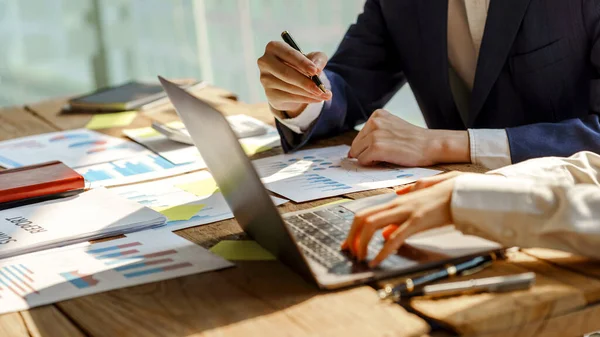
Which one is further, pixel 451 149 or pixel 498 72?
pixel 498 72

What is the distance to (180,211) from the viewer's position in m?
1.41

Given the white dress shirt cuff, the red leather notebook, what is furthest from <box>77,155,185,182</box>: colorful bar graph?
the white dress shirt cuff

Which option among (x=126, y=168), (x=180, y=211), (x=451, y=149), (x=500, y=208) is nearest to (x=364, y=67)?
(x=451, y=149)

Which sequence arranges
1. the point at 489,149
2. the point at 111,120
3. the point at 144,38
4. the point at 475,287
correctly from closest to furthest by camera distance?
the point at 475,287
the point at 489,149
the point at 111,120
the point at 144,38

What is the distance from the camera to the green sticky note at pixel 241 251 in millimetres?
1154

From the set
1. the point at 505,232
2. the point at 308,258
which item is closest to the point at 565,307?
the point at 505,232

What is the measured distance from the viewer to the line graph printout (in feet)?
4.81

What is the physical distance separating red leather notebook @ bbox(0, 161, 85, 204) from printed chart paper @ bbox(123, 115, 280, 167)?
0.29 m

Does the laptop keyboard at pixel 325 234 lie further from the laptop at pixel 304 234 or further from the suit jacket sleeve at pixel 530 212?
the suit jacket sleeve at pixel 530 212

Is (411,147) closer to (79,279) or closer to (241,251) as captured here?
(241,251)

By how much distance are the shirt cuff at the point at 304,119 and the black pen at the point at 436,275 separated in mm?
801

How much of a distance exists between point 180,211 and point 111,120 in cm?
95

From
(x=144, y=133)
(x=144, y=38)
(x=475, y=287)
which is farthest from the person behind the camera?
(x=144, y=38)

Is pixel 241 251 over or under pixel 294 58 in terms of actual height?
under
